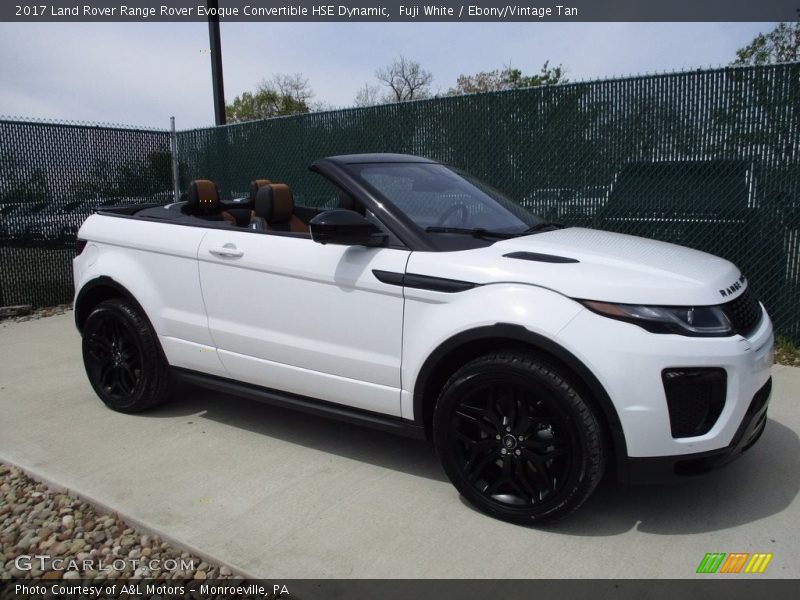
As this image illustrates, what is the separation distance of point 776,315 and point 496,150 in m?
2.95

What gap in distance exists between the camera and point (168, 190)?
391 inches

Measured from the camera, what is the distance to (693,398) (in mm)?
2676

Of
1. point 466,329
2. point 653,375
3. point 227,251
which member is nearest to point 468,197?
point 466,329

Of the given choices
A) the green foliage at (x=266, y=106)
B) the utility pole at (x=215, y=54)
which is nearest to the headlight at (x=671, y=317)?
the utility pole at (x=215, y=54)

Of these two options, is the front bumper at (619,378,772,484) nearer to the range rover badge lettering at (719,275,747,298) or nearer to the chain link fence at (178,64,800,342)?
the range rover badge lettering at (719,275,747,298)

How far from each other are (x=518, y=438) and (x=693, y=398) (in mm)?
719

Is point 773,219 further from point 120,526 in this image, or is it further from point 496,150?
point 120,526

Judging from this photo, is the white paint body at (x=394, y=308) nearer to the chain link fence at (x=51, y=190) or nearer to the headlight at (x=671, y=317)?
the headlight at (x=671, y=317)

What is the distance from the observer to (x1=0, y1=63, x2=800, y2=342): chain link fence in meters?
5.52

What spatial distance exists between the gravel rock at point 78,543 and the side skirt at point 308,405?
956 millimetres

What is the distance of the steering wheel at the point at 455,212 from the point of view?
349 cm

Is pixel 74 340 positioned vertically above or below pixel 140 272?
below

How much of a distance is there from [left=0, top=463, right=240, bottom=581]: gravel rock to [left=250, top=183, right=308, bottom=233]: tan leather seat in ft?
5.77

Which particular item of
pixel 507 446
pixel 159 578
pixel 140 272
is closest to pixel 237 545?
pixel 159 578
